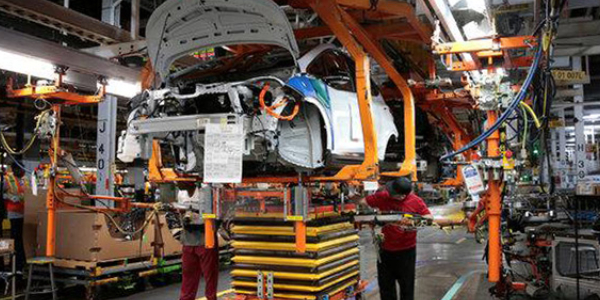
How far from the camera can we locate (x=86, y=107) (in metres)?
14.0

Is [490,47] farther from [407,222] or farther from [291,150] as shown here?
[291,150]

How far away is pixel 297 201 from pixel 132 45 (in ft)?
12.3

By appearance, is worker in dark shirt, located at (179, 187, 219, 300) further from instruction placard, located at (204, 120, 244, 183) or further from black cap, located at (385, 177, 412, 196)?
black cap, located at (385, 177, 412, 196)

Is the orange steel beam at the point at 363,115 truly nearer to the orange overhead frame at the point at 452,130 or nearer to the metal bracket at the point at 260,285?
the metal bracket at the point at 260,285

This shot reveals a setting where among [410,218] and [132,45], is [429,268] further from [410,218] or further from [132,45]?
[132,45]

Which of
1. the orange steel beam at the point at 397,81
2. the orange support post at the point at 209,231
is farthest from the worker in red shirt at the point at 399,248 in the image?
the orange support post at the point at 209,231

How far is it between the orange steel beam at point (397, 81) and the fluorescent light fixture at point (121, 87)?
3.46m

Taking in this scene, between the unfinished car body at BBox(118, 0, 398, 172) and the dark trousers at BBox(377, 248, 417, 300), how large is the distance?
1101 mm

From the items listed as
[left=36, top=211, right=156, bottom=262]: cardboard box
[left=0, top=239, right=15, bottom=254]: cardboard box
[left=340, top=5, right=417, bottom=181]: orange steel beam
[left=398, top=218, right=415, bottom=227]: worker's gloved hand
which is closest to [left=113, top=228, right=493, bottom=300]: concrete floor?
[left=36, top=211, right=156, bottom=262]: cardboard box

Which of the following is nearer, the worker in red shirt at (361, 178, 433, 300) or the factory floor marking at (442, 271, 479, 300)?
the worker in red shirt at (361, 178, 433, 300)

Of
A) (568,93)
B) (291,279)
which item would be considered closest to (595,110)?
(568,93)

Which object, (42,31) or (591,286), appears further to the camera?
(42,31)

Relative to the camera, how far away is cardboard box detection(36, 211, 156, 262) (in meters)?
6.97

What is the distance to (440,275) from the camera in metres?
9.02
